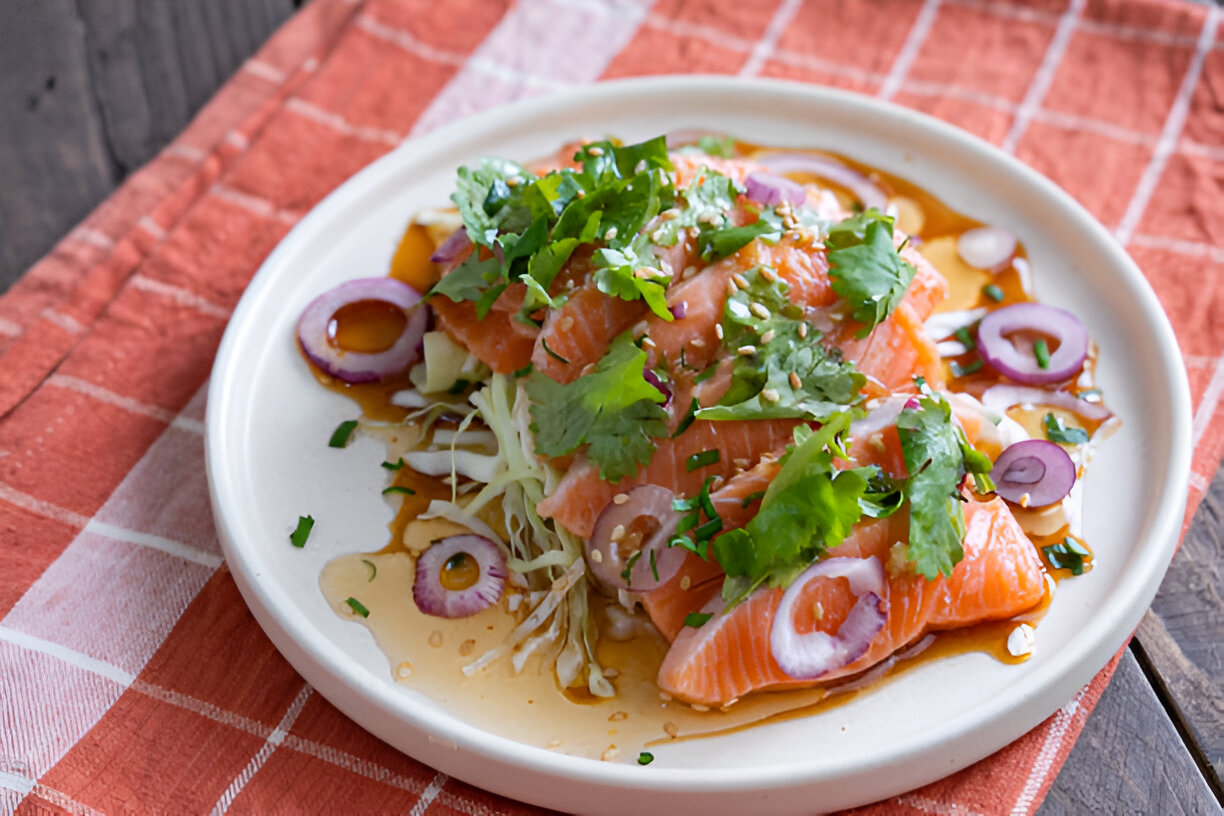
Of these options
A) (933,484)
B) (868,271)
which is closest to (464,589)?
(933,484)

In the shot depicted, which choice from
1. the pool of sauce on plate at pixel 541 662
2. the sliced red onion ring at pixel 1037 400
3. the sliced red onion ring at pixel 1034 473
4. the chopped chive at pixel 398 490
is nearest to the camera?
the pool of sauce on plate at pixel 541 662

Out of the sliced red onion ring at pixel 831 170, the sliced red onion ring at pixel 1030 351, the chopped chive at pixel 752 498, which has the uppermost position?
the chopped chive at pixel 752 498

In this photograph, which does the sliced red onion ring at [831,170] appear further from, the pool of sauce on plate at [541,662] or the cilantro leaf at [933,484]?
the cilantro leaf at [933,484]

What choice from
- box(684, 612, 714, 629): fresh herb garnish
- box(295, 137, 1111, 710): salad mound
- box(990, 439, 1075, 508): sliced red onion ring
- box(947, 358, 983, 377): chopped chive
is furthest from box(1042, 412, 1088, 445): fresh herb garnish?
box(684, 612, 714, 629): fresh herb garnish

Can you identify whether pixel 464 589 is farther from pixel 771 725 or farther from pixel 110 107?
pixel 110 107

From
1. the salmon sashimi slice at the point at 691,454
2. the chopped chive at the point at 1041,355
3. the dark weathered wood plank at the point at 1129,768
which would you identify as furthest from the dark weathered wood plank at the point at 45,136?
the dark weathered wood plank at the point at 1129,768

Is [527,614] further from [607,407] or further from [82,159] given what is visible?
[82,159]
